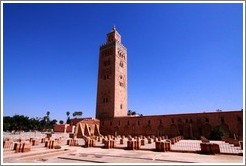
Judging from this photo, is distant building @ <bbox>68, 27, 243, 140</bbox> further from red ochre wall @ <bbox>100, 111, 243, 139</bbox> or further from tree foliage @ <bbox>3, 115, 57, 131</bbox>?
tree foliage @ <bbox>3, 115, 57, 131</bbox>

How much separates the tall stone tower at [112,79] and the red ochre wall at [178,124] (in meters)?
2.81

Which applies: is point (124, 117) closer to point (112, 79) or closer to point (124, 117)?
point (124, 117)

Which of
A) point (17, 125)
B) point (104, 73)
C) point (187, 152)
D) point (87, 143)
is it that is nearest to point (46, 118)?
point (17, 125)

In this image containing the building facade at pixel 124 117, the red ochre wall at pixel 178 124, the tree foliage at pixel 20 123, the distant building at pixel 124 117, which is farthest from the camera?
the tree foliage at pixel 20 123

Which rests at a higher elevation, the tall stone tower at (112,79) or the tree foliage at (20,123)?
the tall stone tower at (112,79)

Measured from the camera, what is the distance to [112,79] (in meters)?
42.9

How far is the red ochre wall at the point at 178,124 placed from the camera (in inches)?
1124

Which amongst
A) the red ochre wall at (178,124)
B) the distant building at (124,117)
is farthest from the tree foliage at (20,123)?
the red ochre wall at (178,124)

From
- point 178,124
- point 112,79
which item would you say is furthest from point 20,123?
point 178,124

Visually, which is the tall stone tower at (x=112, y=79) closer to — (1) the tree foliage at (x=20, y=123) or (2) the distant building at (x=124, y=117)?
(2) the distant building at (x=124, y=117)

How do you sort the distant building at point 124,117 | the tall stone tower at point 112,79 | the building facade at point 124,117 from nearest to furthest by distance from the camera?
the building facade at point 124,117, the distant building at point 124,117, the tall stone tower at point 112,79

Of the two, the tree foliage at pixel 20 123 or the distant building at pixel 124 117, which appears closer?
the distant building at pixel 124 117

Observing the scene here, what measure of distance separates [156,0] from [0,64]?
6.44 m

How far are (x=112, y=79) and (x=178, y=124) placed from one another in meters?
16.6
